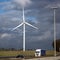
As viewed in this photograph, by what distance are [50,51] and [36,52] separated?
32.2 feet

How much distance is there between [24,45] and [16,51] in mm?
9805

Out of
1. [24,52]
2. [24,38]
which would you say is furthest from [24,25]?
[24,52]

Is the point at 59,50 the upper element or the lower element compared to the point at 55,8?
lower

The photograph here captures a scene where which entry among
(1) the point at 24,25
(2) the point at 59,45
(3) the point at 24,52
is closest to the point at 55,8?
(1) the point at 24,25

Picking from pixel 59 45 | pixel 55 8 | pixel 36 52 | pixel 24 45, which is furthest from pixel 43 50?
pixel 59 45

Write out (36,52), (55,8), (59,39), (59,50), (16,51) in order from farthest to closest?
1. (59,39)
2. (59,50)
3. (16,51)
4. (36,52)
5. (55,8)

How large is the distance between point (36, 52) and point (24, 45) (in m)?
5.27

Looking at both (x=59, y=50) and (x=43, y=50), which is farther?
(x=59, y=50)

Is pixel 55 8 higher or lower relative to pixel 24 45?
higher

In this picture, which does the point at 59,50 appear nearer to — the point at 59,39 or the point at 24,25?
the point at 59,39

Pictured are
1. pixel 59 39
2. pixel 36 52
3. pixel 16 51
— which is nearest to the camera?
pixel 36 52

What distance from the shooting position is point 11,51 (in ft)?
283

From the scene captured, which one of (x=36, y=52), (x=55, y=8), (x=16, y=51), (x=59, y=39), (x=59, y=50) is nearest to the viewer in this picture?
(x=55, y=8)

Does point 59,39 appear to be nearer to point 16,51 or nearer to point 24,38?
point 16,51
